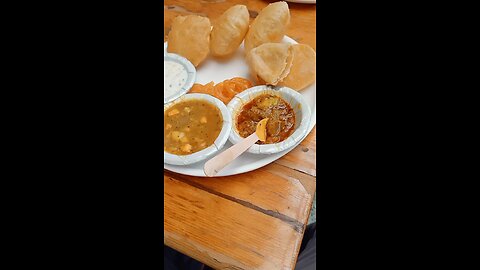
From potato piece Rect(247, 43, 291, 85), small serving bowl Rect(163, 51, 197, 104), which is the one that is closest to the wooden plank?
small serving bowl Rect(163, 51, 197, 104)

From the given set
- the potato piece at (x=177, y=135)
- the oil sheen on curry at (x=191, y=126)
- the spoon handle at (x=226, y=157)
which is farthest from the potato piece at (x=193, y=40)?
the spoon handle at (x=226, y=157)

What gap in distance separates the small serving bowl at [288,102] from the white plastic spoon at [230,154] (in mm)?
27

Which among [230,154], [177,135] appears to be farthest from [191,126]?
[230,154]

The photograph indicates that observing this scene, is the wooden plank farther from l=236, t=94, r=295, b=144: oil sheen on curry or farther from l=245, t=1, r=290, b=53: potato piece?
l=245, t=1, r=290, b=53: potato piece

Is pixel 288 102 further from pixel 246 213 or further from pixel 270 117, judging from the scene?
pixel 246 213

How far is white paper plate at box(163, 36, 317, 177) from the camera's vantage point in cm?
126

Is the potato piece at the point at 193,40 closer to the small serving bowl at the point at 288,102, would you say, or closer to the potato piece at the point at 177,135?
the small serving bowl at the point at 288,102

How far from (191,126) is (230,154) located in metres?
0.23

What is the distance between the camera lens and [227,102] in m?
1.52

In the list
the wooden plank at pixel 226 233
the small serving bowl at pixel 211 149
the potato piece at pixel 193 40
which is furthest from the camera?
the potato piece at pixel 193 40

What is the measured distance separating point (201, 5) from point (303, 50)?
0.74 metres

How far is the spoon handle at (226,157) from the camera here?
3.85ft

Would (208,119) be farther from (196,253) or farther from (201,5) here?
(201,5)
